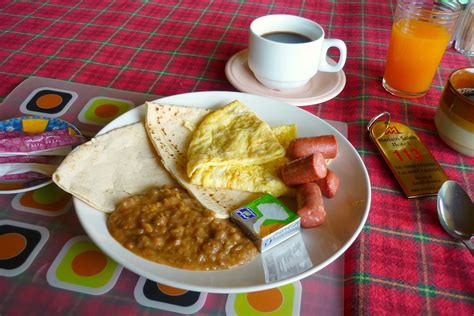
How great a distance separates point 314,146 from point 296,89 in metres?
0.48

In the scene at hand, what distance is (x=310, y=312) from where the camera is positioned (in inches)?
36.3

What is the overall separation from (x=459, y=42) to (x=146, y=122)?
5.37 ft

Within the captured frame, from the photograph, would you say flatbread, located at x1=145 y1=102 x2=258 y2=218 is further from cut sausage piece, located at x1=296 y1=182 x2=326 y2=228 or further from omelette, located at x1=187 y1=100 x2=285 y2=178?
cut sausage piece, located at x1=296 y1=182 x2=326 y2=228

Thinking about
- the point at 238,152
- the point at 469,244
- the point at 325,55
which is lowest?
the point at 469,244

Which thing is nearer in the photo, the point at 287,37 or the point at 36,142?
the point at 36,142

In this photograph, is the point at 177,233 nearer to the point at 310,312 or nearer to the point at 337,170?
the point at 310,312

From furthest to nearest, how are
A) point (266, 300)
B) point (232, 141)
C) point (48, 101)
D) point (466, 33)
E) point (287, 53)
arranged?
point (466, 33)
point (48, 101)
point (287, 53)
point (232, 141)
point (266, 300)

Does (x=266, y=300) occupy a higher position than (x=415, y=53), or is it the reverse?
(x=415, y=53)

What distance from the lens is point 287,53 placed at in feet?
4.73

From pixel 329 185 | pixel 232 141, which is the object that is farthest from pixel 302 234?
pixel 232 141

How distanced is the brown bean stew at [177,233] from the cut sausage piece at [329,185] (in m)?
0.27

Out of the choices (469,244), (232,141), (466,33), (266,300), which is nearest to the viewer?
(266,300)

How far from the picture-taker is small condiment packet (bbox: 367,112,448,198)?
123cm

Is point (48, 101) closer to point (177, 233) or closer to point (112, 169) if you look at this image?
point (112, 169)
